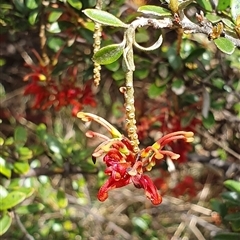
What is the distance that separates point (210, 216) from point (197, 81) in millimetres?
802

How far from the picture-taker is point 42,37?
1455mm

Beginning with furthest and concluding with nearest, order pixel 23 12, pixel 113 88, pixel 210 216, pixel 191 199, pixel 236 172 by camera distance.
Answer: pixel 113 88
pixel 191 199
pixel 210 216
pixel 236 172
pixel 23 12

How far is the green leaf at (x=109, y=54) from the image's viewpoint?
792 millimetres

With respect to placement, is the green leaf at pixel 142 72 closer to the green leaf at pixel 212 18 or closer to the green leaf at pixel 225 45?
the green leaf at pixel 212 18

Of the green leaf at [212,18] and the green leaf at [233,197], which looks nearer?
the green leaf at [212,18]

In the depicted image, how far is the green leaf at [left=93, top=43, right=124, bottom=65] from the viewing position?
0.79m

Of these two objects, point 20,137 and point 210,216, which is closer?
point 20,137

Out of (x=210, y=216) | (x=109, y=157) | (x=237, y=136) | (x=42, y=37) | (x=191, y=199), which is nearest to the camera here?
(x=109, y=157)

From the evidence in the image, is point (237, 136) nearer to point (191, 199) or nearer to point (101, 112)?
point (191, 199)

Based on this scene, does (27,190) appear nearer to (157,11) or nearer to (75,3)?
(75,3)

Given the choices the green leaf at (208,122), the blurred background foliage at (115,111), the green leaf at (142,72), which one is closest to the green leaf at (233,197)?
the blurred background foliage at (115,111)

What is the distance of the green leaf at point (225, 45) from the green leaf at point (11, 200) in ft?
2.14

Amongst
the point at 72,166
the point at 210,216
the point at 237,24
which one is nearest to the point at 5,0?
the point at 72,166

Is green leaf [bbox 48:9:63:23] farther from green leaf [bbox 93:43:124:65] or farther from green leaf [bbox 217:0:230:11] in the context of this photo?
green leaf [bbox 93:43:124:65]
